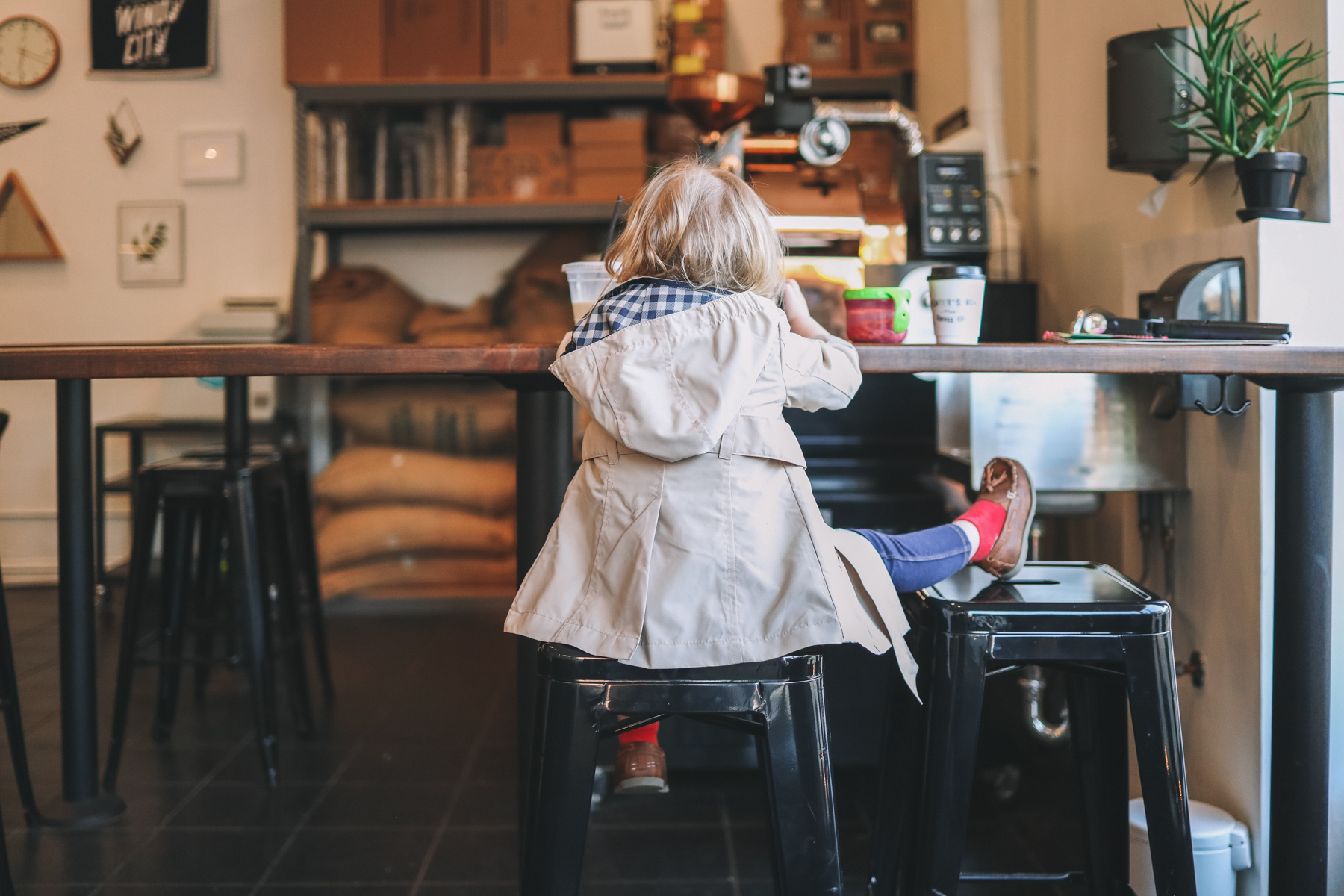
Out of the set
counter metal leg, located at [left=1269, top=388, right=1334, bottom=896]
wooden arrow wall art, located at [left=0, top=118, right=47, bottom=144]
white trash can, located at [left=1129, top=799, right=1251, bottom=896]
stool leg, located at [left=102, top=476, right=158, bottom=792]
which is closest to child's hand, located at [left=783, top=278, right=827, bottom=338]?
counter metal leg, located at [left=1269, top=388, right=1334, bottom=896]

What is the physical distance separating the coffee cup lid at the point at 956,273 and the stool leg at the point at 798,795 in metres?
0.63

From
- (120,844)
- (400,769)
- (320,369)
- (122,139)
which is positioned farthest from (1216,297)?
(122,139)

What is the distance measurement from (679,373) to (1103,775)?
815mm

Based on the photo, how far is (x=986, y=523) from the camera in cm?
153

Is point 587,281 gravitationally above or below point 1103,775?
above

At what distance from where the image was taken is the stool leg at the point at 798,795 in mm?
1163

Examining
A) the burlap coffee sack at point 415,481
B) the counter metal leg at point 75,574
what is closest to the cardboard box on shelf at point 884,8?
the burlap coffee sack at point 415,481

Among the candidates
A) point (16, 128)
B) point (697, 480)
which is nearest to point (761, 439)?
point (697, 480)

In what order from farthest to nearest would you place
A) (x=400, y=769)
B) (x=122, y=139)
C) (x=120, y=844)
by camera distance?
(x=122, y=139) → (x=400, y=769) → (x=120, y=844)

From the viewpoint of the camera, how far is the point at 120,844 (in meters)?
1.98

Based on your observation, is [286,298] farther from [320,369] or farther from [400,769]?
[320,369]

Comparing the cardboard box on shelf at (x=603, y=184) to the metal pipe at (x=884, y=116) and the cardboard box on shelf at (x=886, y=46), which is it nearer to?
the cardboard box on shelf at (x=886, y=46)

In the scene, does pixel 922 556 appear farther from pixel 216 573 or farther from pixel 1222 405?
pixel 216 573

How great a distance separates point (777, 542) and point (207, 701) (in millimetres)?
2204
